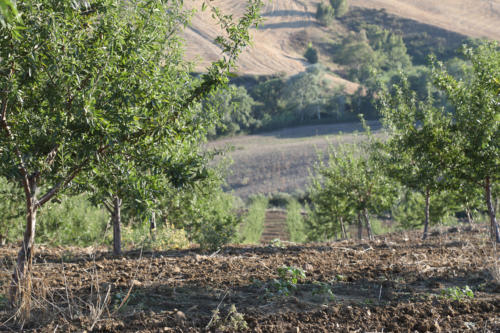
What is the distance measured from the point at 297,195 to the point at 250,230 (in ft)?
52.0

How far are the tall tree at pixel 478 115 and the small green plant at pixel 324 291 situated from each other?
4942 millimetres

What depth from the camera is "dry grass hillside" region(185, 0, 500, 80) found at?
316 ft

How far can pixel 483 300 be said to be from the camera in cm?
407

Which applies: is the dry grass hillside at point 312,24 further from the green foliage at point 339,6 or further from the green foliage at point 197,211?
the green foliage at point 197,211

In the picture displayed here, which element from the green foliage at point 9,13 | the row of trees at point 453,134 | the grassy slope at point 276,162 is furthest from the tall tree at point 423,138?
the grassy slope at point 276,162

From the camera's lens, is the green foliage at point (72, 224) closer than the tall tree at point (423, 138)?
No

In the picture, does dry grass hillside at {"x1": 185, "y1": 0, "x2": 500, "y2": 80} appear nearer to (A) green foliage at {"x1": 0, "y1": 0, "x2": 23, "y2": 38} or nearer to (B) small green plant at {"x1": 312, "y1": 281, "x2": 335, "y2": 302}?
(B) small green plant at {"x1": 312, "y1": 281, "x2": 335, "y2": 302}

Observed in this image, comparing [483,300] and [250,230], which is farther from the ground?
[483,300]

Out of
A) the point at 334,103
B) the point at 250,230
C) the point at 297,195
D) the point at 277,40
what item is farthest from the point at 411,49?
the point at 250,230

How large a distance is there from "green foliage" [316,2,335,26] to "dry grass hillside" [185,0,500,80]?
2323mm

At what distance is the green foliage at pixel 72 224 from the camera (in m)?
14.2

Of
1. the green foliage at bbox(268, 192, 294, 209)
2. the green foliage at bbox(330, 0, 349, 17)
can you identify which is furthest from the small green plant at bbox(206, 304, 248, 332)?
the green foliage at bbox(330, 0, 349, 17)

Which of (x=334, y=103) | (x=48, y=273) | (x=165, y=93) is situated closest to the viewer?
(x=165, y=93)

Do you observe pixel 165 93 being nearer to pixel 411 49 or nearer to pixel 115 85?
pixel 115 85
